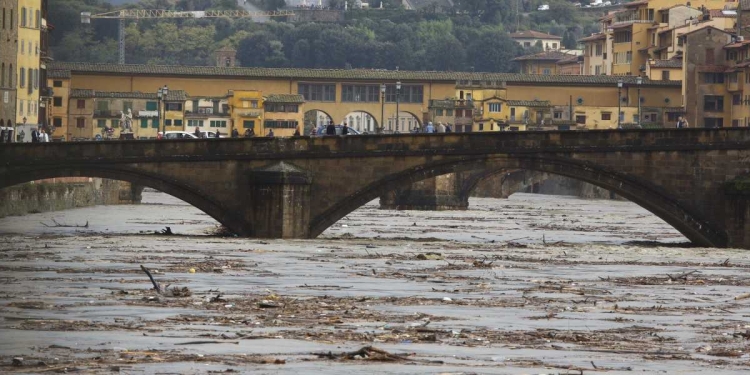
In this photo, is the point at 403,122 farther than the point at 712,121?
Yes

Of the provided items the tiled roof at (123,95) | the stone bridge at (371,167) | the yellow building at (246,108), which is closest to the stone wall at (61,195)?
the stone bridge at (371,167)

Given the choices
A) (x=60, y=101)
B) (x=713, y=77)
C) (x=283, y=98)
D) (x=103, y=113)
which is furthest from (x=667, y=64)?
(x=60, y=101)

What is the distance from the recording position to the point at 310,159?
61.3 meters

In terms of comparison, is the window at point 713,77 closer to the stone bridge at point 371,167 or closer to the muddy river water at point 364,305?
the muddy river water at point 364,305

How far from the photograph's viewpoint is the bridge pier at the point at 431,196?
347 feet

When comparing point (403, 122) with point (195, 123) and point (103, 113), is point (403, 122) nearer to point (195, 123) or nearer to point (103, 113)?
point (195, 123)

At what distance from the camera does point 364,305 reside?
117 feet

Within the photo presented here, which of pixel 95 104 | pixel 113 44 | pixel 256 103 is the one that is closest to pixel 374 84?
pixel 256 103

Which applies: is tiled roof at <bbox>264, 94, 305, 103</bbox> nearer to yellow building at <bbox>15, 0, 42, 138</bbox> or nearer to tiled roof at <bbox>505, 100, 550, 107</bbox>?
tiled roof at <bbox>505, 100, 550, 107</bbox>

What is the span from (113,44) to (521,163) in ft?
462

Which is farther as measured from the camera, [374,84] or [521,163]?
[374,84]

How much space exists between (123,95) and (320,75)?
16038 mm

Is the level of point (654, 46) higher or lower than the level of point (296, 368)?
higher

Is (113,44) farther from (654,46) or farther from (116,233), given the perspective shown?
(116,233)
